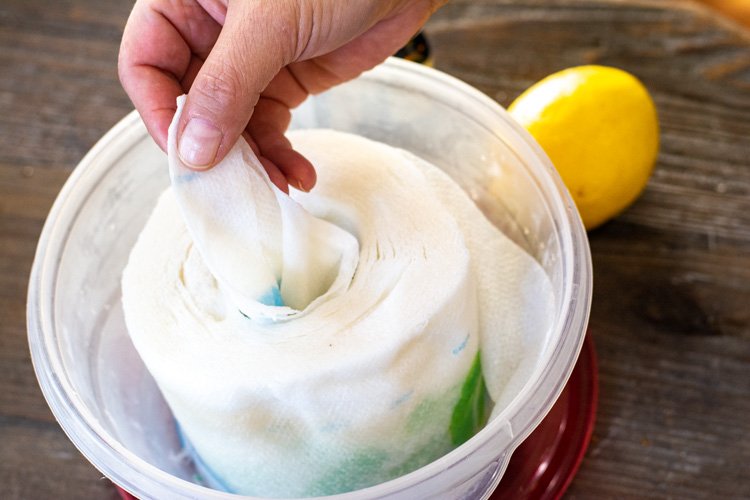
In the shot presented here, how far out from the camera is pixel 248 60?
0.36m

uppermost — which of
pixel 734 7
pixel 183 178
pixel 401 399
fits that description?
pixel 183 178

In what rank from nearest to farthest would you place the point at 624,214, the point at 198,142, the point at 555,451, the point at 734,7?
the point at 198,142 → the point at 555,451 → the point at 624,214 → the point at 734,7

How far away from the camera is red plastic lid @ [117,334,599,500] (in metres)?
0.44

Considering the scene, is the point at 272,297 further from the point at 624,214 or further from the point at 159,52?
the point at 624,214

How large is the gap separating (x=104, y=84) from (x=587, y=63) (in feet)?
1.43

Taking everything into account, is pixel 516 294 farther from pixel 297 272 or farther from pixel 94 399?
pixel 94 399

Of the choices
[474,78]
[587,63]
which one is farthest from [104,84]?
[587,63]

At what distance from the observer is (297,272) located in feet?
1.34

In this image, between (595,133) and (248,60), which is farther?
(595,133)

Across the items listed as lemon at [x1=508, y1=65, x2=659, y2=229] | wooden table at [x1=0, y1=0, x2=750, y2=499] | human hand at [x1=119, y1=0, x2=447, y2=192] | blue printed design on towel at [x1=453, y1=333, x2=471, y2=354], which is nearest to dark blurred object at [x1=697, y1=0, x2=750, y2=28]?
wooden table at [x1=0, y1=0, x2=750, y2=499]

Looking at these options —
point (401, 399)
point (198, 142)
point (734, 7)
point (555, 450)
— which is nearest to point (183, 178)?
point (198, 142)

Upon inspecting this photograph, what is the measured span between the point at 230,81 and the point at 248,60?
0.02 m

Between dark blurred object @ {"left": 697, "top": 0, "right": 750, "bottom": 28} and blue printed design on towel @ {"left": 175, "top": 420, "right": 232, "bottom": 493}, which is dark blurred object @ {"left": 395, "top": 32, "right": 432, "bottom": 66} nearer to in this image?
blue printed design on towel @ {"left": 175, "top": 420, "right": 232, "bottom": 493}

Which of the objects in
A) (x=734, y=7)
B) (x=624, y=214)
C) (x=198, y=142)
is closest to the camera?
(x=198, y=142)
